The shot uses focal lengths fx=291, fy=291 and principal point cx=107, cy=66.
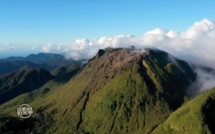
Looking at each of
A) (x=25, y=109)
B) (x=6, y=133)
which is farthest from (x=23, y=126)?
(x=6, y=133)

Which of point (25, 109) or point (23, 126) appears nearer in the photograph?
point (25, 109)

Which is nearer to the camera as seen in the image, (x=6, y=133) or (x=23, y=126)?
(x=6, y=133)

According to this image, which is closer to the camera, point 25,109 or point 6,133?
point 6,133

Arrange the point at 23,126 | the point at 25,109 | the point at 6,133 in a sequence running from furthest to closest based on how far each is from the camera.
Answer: the point at 23,126, the point at 25,109, the point at 6,133

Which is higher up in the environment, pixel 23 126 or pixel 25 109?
pixel 25 109

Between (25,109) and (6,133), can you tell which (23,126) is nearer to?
(25,109)

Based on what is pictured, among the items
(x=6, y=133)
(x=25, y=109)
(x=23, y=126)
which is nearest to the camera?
(x=6, y=133)
